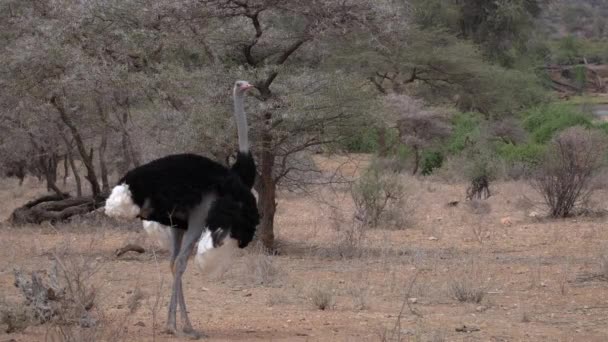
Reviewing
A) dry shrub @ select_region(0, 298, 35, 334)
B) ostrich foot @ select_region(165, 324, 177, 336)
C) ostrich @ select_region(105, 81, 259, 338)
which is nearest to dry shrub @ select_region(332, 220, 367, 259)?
ostrich @ select_region(105, 81, 259, 338)

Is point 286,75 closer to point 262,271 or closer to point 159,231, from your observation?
point 262,271

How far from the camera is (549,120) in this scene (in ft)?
94.1

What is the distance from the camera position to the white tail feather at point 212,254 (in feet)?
21.2

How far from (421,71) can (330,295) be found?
21.3 m

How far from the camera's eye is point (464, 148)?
2767cm

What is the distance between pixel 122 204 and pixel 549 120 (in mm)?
23492

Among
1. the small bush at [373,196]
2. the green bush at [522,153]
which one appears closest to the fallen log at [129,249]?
the small bush at [373,196]

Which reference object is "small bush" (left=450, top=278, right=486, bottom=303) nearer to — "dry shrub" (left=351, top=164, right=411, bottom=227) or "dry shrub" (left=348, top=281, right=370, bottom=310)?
"dry shrub" (left=348, top=281, right=370, bottom=310)

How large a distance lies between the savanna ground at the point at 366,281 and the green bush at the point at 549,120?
11.8 m

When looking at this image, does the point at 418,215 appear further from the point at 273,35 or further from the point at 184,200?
the point at 184,200

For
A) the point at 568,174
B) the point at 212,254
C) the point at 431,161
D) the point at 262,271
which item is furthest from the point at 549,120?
the point at 212,254

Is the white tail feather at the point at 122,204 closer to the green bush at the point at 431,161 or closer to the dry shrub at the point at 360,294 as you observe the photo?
the dry shrub at the point at 360,294

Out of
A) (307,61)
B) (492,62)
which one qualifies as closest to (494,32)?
(492,62)

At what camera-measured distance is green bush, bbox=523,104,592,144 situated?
27.4 metres
